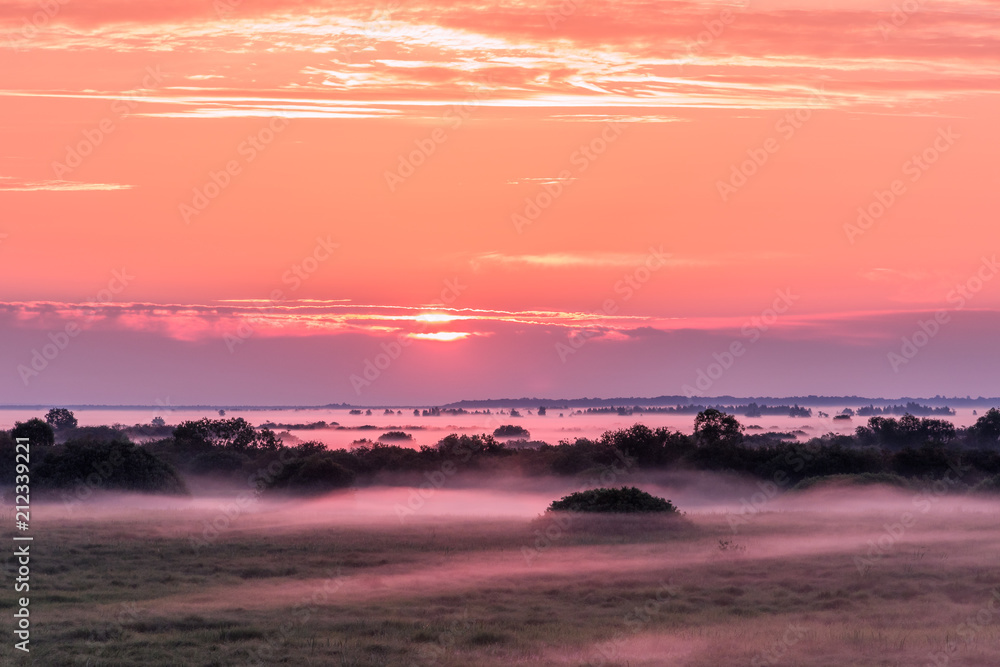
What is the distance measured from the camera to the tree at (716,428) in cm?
8762

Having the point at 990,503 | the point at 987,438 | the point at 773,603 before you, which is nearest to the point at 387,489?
the point at 990,503

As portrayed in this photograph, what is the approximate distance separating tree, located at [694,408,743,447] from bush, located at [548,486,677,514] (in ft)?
125

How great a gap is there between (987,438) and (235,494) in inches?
3245

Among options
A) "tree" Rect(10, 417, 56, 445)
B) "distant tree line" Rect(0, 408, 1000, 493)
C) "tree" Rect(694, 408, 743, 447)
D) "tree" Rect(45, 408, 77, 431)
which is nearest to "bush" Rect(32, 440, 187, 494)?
"distant tree line" Rect(0, 408, 1000, 493)

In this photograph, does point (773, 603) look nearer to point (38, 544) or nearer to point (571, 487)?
point (38, 544)

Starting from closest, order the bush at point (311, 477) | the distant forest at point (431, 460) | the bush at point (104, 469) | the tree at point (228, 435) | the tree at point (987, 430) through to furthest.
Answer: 1. the bush at point (104, 469)
2. the distant forest at point (431, 460)
3. the bush at point (311, 477)
4. the tree at point (228, 435)
5. the tree at point (987, 430)

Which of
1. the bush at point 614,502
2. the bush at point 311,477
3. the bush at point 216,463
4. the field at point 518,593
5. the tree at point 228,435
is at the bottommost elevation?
the field at point 518,593

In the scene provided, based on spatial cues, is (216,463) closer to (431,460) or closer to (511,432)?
(431,460)

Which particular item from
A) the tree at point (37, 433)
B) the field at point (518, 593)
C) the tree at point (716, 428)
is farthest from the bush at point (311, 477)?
the tree at point (716, 428)

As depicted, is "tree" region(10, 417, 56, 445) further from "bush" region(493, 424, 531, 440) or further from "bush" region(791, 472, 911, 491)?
"bush" region(493, 424, 531, 440)

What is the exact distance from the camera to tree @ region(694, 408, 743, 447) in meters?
87.6

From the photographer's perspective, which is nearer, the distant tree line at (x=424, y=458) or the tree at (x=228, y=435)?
the distant tree line at (x=424, y=458)

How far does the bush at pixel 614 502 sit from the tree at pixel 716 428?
38.1 m

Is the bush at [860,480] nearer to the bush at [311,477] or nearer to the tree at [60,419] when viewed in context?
the bush at [311,477]
